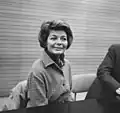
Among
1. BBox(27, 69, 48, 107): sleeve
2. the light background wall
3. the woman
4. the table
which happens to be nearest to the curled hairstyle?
Result: the woman

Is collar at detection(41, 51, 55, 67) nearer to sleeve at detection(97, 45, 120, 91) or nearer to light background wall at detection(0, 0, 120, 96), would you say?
sleeve at detection(97, 45, 120, 91)

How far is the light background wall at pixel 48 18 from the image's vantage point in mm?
2207

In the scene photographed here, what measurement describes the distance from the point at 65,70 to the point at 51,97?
0.78 ft

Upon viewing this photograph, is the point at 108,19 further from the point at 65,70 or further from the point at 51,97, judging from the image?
the point at 51,97

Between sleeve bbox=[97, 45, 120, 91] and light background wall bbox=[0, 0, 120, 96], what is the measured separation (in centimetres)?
95

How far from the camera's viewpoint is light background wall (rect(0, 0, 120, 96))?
7.24ft

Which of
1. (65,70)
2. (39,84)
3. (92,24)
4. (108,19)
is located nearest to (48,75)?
(39,84)

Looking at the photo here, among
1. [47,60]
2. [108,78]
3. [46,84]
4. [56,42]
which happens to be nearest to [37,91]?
[46,84]

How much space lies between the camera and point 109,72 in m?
1.53

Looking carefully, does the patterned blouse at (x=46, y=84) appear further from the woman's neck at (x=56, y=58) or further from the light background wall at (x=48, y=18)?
the light background wall at (x=48, y=18)

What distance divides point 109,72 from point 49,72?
75 cm

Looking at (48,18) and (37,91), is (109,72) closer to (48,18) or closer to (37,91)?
(37,91)

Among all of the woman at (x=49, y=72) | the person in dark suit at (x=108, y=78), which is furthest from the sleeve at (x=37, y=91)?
the person in dark suit at (x=108, y=78)

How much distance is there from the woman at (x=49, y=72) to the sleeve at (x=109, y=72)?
476 millimetres
